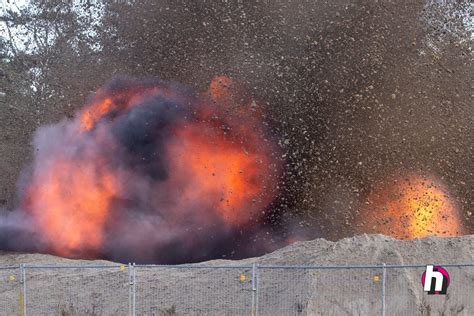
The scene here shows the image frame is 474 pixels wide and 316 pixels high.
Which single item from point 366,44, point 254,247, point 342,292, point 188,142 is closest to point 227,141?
point 188,142

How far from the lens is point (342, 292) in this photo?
1653 cm

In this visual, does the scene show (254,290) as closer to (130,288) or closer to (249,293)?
(249,293)

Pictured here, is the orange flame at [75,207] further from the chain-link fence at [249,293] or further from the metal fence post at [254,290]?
the metal fence post at [254,290]

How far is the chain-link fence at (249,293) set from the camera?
16250 mm

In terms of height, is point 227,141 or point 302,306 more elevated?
point 227,141

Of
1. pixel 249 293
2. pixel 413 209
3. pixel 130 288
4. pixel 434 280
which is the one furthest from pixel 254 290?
pixel 413 209

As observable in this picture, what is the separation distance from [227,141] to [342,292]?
37.9 feet

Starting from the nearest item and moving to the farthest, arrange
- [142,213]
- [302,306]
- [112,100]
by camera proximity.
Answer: [302,306]
[142,213]
[112,100]

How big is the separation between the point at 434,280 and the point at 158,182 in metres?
14.2

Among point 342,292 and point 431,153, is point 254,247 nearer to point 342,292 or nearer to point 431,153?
point 431,153

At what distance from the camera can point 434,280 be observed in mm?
13672

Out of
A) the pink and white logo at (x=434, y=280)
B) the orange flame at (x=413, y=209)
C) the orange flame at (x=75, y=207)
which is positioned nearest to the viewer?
the pink and white logo at (x=434, y=280)

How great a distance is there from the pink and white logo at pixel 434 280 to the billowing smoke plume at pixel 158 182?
13.1m

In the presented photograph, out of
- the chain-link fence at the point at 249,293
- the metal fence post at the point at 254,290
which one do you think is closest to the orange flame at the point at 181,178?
the chain-link fence at the point at 249,293
